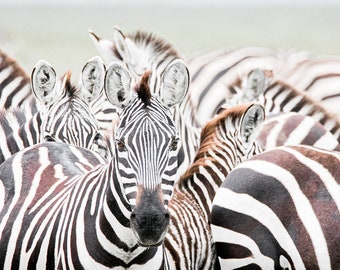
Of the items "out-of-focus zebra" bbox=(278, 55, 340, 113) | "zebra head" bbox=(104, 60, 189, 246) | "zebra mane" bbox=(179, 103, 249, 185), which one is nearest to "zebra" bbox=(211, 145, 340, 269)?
"zebra head" bbox=(104, 60, 189, 246)

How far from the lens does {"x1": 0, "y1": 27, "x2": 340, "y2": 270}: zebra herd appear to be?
5359mm

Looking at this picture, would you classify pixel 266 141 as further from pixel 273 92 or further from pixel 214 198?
pixel 214 198

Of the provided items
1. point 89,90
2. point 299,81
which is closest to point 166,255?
point 89,90

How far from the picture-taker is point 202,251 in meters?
6.21

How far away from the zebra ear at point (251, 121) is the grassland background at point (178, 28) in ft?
61.2

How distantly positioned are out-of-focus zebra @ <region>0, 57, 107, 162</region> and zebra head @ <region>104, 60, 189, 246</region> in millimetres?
2104

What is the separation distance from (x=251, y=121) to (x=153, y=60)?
335 centimetres

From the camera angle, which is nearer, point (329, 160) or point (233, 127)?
point (329, 160)

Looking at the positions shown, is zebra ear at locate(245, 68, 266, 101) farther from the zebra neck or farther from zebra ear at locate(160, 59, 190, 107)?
zebra ear at locate(160, 59, 190, 107)

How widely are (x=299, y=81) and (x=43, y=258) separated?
271 inches

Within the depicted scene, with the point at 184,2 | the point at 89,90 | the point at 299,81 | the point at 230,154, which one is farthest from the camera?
the point at 184,2

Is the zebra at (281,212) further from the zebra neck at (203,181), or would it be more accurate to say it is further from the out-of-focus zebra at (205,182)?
the zebra neck at (203,181)

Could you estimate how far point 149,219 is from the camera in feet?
16.5

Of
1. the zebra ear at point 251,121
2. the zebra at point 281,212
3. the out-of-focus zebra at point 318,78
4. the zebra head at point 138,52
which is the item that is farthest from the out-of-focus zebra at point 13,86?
the zebra at point 281,212
